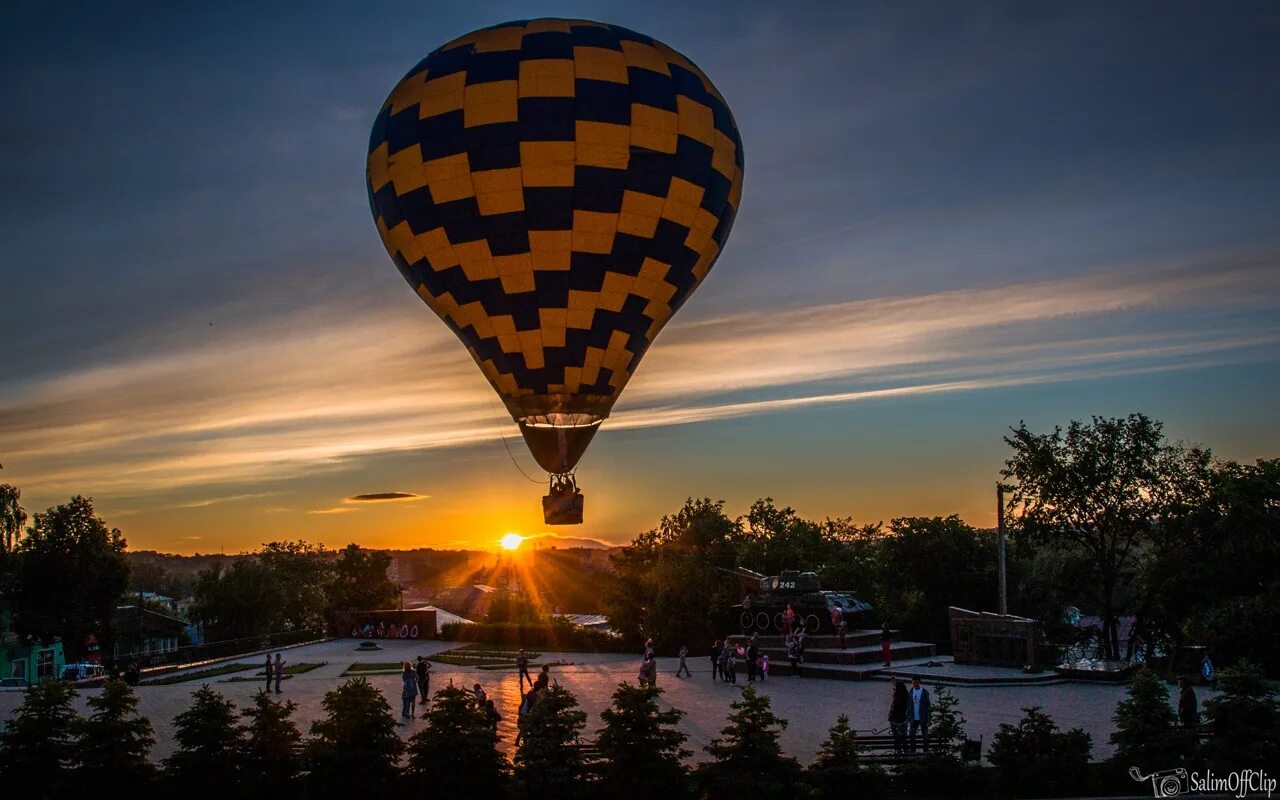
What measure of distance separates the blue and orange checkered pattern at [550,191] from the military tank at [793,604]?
45.1 feet

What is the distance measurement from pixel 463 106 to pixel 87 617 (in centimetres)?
4360

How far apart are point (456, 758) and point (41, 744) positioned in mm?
6510

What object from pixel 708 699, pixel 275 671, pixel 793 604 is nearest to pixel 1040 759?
pixel 708 699

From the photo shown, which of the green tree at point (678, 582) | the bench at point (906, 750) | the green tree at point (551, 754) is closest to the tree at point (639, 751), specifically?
the green tree at point (551, 754)

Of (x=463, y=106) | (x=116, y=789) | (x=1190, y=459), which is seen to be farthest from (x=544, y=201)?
(x=1190, y=459)

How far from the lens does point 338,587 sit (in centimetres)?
6412

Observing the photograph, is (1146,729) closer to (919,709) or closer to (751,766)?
(919,709)

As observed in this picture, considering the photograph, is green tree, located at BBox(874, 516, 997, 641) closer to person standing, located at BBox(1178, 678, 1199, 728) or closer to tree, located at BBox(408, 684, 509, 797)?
person standing, located at BBox(1178, 678, 1199, 728)

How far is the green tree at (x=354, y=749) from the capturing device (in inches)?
649

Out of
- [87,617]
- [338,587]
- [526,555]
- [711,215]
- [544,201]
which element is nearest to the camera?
[544,201]

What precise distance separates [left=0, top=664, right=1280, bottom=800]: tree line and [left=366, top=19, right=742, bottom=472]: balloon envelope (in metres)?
8.34

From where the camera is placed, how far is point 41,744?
55.0ft

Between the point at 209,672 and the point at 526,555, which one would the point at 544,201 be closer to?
the point at 209,672

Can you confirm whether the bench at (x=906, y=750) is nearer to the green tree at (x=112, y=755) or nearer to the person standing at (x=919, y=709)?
the person standing at (x=919, y=709)
